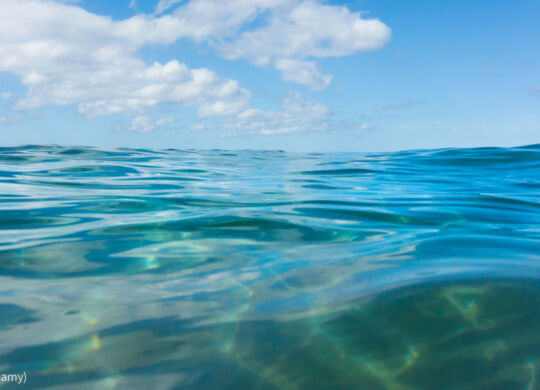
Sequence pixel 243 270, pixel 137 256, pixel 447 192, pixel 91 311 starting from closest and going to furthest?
1. pixel 91 311
2. pixel 243 270
3. pixel 137 256
4. pixel 447 192

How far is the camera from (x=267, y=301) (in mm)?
1603

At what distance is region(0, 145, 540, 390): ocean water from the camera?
1.15m

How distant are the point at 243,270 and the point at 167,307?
1.85 feet

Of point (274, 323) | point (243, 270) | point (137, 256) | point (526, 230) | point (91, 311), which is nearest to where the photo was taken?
point (274, 323)

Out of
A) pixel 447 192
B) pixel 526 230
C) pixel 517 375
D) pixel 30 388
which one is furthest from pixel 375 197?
pixel 30 388

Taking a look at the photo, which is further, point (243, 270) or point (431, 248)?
point (431, 248)

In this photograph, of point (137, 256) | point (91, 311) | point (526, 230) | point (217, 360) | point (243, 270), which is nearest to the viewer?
point (217, 360)

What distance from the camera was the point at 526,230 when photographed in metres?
3.13

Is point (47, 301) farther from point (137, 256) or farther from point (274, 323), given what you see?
point (274, 323)

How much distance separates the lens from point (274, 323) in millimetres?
1395

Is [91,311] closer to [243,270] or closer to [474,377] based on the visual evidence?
[243,270]

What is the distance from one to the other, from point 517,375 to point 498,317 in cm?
31

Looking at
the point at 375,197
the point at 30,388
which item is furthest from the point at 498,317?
the point at 375,197

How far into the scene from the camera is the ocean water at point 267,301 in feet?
3.76
